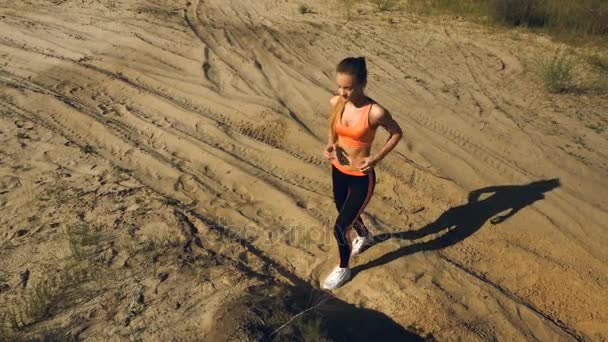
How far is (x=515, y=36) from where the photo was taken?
30.8 feet

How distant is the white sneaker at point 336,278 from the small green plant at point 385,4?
6873 millimetres

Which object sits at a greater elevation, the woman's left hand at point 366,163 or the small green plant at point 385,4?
the woman's left hand at point 366,163

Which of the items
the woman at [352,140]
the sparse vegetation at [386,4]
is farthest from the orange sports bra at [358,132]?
the sparse vegetation at [386,4]

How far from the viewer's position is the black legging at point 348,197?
426 cm

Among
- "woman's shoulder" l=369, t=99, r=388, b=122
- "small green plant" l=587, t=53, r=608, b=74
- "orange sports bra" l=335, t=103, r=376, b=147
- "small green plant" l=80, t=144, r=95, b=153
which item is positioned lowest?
"small green plant" l=80, t=144, r=95, b=153

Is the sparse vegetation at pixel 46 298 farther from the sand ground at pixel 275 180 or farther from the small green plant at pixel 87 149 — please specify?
the small green plant at pixel 87 149

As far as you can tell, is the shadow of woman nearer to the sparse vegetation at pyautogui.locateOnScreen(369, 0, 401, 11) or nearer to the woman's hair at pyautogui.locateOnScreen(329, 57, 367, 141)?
the woman's hair at pyautogui.locateOnScreen(329, 57, 367, 141)

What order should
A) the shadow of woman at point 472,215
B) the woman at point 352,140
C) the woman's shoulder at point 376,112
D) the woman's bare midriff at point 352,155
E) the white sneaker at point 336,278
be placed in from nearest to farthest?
the woman at point 352,140
the woman's shoulder at point 376,112
the woman's bare midriff at point 352,155
the white sneaker at point 336,278
the shadow of woman at point 472,215

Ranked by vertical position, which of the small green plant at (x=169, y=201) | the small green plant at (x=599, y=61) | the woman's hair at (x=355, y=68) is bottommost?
the small green plant at (x=169, y=201)

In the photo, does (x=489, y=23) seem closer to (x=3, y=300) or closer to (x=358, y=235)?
(x=358, y=235)

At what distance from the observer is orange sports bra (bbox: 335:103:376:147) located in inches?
160

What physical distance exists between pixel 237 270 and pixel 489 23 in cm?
716

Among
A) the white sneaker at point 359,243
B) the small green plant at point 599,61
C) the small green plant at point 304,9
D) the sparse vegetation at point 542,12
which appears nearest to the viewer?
the white sneaker at point 359,243

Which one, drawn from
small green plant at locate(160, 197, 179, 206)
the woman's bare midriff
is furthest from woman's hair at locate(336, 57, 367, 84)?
small green plant at locate(160, 197, 179, 206)
